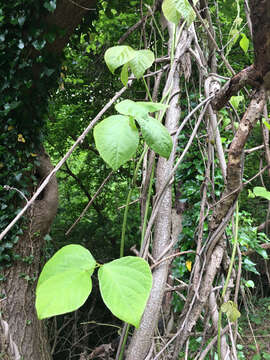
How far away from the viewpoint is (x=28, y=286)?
2152 mm

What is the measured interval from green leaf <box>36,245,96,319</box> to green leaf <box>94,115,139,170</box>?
0.12 m

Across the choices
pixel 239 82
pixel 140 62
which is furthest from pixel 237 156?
pixel 140 62

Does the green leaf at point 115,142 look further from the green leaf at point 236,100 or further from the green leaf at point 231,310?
the green leaf at point 236,100

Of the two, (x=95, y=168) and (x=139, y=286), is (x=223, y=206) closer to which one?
(x=139, y=286)

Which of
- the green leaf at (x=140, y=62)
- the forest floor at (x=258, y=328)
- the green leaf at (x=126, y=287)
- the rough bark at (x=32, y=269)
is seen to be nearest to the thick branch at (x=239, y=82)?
the green leaf at (x=140, y=62)

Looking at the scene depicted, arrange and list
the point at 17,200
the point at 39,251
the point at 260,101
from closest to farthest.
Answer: the point at 260,101 → the point at 17,200 → the point at 39,251

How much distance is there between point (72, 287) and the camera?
0.29 m

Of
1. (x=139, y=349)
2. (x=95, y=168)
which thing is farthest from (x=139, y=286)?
(x=95, y=168)

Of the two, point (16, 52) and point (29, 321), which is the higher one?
point (16, 52)

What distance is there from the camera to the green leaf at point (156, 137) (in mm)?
412

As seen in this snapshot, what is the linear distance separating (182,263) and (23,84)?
1.58 meters

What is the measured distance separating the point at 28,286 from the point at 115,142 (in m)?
2.08

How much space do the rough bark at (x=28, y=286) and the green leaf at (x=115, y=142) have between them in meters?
1.94

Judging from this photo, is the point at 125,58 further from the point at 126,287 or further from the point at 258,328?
the point at 258,328
